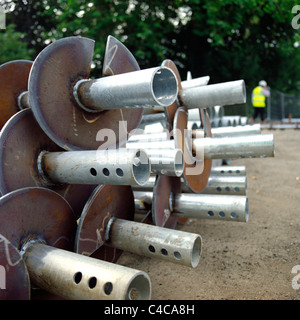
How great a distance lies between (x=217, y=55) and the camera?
16.6m

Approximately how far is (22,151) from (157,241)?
0.94 meters

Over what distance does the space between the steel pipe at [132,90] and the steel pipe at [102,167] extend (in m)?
0.31

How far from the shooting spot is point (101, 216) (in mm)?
1989

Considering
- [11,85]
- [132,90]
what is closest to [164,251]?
[132,90]

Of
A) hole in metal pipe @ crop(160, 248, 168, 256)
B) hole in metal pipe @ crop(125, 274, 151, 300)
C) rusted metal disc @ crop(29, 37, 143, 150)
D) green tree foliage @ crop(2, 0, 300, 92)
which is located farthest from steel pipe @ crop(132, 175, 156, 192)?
green tree foliage @ crop(2, 0, 300, 92)

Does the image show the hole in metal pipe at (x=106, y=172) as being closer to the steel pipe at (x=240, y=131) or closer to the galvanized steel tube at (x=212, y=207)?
the galvanized steel tube at (x=212, y=207)

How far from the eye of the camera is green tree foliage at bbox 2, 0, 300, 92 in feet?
35.7

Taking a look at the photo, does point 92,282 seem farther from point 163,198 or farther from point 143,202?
point 143,202

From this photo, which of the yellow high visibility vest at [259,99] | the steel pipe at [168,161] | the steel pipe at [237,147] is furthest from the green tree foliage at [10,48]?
the steel pipe at [168,161]

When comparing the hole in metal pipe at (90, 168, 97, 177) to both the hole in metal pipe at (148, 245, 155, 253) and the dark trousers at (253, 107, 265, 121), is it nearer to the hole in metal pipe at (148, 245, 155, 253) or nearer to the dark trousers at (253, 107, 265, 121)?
the hole in metal pipe at (148, 245, 155, 253)

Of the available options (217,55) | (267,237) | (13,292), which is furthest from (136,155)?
(217,55)

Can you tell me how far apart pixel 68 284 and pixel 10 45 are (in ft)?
39.7

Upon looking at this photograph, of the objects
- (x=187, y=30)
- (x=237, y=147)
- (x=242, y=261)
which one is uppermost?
(x=187, y=30)

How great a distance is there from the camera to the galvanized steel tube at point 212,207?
2.34m
